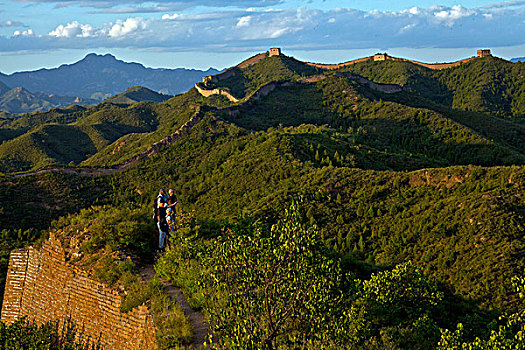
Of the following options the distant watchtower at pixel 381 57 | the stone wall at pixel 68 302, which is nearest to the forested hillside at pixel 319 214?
the stone wall at pixel 68 302

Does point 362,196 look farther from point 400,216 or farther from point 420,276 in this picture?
point 420,276

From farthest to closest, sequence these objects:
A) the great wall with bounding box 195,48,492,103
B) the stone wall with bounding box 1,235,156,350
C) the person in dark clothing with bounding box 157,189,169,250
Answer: the great wall with bounding box 195,48,492,103, the person in dark clothing with bounding box 157,189,169,250, the stone wall with bounding box 1,235,156,350

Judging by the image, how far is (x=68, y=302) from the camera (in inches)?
521

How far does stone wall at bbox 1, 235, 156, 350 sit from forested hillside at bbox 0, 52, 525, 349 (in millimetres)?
1258

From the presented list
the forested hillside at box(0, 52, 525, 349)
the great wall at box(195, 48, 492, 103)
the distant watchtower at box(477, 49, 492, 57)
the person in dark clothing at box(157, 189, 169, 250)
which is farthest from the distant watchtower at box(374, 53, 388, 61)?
the person in dark clothing at box(157, 189, 169, 250)

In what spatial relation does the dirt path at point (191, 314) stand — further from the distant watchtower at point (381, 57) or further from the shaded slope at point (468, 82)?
the distant watchtower at point (381, 57)

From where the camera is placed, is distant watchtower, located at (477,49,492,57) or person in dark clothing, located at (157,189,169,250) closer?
person in dark clothing, located at (157,189,169,250)

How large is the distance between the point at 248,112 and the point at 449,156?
2728 centimetres

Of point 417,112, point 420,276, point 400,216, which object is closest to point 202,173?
point 400,216

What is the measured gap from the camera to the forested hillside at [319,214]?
8.39 m

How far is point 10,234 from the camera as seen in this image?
1111 inches

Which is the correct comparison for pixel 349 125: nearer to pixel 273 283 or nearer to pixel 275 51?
pixel 273 283

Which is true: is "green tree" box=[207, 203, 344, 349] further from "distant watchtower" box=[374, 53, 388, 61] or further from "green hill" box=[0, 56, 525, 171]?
"distant watchtower" box=[374, 53, 388, 61]

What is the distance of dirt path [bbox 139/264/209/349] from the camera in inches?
389
